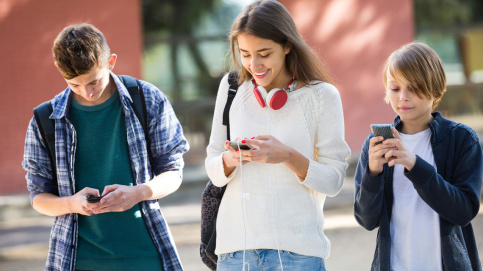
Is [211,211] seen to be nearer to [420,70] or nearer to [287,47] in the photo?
[287,47]

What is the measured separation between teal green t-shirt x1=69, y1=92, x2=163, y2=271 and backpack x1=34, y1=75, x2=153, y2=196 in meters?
0.09

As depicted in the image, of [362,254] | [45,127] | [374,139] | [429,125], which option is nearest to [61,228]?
[45,127]

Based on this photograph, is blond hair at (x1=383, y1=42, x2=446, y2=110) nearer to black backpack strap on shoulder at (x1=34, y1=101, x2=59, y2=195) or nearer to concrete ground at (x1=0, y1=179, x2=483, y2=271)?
black backpack strap on shoulder at (x1=34, y1=101, x2=59, y2=195)

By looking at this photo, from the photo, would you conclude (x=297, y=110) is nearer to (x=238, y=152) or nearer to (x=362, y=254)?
(x=238, y=152)

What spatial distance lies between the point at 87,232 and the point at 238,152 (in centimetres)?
84

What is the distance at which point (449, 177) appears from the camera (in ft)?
9.98

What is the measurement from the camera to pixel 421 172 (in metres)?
2.88

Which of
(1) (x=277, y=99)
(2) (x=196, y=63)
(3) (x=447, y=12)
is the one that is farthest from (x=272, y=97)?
(3) (x=447, y=12)

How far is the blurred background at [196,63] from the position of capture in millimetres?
9013

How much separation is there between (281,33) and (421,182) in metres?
0.87

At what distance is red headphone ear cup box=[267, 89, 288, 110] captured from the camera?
302cm

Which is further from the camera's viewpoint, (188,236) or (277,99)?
(188,236)

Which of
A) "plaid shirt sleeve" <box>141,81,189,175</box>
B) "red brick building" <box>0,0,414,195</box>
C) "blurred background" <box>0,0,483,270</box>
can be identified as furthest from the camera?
→ "red brick building" <box>0,0,414,195</box>

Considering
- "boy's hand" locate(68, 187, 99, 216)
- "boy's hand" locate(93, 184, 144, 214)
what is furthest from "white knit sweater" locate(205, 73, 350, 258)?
"boy's hand" locate(68, 187, 99, 216)
